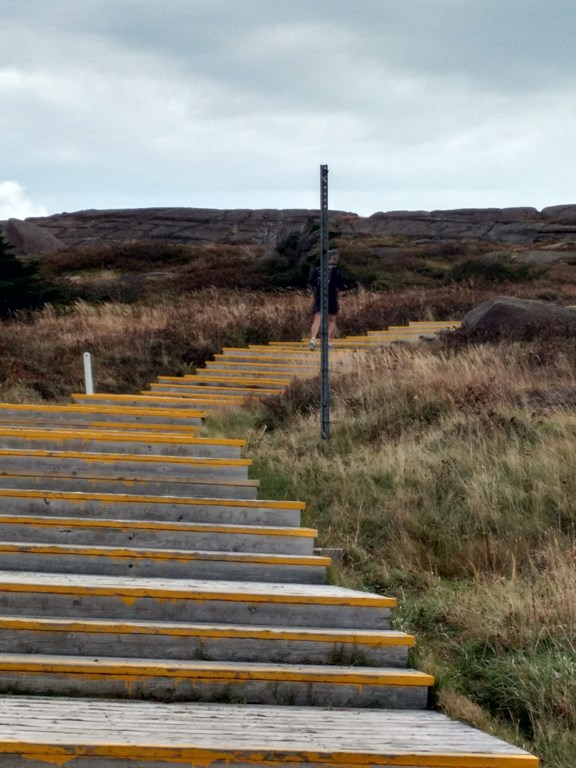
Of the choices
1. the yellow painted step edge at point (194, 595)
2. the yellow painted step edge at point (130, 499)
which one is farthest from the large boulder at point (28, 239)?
the yellow painted step edge at point (194, 595)

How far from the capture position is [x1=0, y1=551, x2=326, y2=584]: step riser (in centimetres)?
546

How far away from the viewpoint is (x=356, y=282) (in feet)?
90.5

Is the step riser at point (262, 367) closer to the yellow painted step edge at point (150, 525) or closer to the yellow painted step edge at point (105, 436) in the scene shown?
the yellow painted step edge at point (105, 436)

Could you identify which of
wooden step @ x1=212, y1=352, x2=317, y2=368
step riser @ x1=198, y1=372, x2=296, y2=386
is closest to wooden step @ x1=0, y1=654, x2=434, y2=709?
step riser @ x1=198, y1=372, x2=296, y2=386

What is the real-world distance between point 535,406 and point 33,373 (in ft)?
24.0

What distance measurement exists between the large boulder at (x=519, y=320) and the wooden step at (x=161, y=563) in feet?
30.3

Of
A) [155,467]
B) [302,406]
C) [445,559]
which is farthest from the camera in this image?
[302,406]

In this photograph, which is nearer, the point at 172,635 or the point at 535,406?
the point at 172,635

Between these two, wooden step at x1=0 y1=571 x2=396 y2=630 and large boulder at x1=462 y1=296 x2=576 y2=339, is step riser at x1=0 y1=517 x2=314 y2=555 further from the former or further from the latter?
large boulder at x1=462 y1=296 x2=576 y2=339

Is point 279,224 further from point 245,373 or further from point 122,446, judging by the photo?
point 122,446

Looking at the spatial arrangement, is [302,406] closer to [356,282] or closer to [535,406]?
[535,406]

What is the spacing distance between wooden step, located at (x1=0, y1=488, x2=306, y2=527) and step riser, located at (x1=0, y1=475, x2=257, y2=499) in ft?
1.01

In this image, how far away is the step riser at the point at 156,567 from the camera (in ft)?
17.9

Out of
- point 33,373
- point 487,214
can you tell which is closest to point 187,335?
point 33,373
